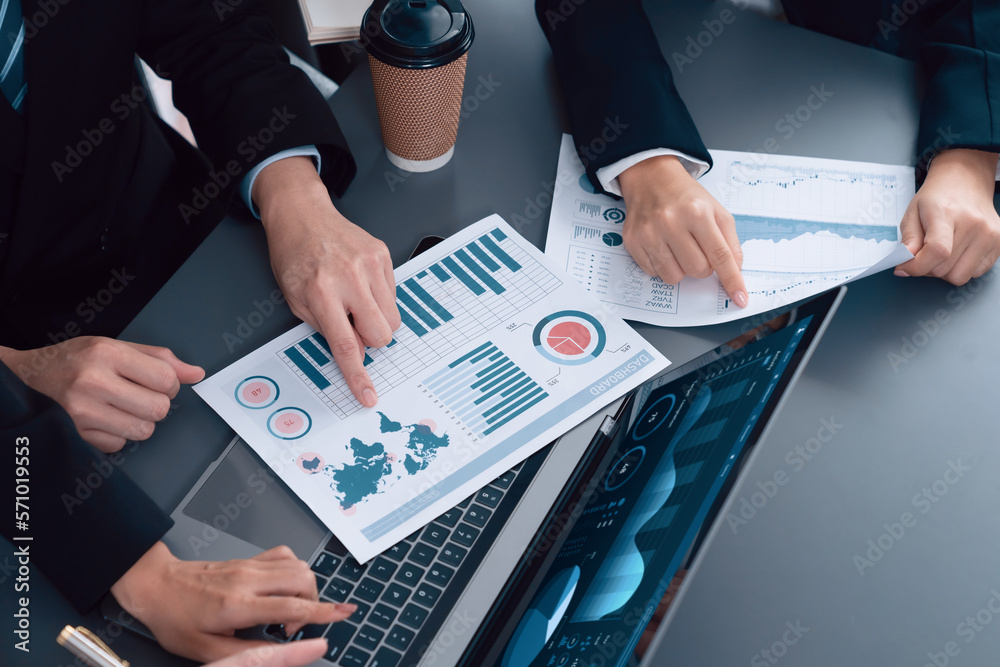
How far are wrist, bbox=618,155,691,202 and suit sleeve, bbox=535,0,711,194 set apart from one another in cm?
2

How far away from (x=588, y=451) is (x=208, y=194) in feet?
2.58

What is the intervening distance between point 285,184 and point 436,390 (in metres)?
0.32

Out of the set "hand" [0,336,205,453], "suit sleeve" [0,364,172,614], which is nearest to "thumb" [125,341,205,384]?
"hand" [0,336,205,453]

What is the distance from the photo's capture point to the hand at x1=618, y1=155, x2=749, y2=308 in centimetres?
81

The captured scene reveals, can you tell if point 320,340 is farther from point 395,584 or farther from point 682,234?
point 682,234

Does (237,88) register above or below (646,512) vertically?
above

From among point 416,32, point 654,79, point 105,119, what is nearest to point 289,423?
point 416,32

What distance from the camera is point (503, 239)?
86 centimetres

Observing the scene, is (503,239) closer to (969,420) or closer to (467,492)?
(467,492)

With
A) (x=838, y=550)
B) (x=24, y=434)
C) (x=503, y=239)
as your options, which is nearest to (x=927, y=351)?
(x=838, y=550)

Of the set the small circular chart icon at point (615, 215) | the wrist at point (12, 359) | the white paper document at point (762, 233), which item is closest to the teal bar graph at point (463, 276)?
the white paper document at point (762, 233)

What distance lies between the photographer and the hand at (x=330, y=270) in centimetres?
73

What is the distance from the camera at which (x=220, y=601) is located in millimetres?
582

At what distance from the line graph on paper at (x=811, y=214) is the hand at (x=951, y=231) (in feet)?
0.09
